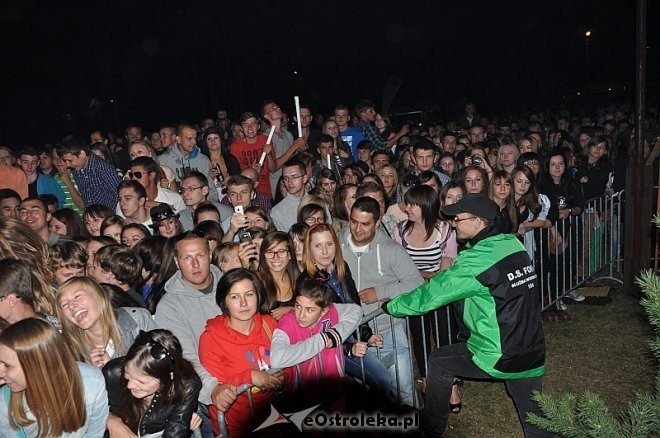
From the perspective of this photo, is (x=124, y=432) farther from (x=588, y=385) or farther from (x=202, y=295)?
(x=588, y=385)

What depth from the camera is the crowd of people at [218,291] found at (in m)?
3.37

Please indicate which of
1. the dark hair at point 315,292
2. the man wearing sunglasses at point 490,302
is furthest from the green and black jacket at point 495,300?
the dark hair at point 315,292

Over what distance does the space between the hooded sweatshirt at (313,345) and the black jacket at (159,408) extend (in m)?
0.62

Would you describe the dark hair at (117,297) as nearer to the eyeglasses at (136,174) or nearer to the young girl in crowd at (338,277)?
the young girl in crowd at (338,277)

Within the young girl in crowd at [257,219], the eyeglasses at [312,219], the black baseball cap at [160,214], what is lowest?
the eyeglasses at [312,219]

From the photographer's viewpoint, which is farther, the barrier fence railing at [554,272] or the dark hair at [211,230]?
the dark hair at [211,230]

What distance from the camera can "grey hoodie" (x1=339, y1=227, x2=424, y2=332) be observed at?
503cm

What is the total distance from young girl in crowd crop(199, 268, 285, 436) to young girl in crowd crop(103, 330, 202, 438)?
305 mm

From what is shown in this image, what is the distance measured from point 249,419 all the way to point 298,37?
112 feet

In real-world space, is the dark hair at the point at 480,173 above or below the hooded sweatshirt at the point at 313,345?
above

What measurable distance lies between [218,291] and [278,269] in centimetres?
83

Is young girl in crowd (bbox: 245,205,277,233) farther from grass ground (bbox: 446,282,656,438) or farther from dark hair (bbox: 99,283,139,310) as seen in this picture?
grass ground (bbox: 446,282,656,438)

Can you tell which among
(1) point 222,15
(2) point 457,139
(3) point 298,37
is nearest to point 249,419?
(2) point 457,139

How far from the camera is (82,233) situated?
642 cm
